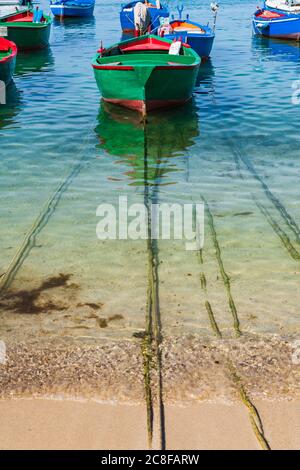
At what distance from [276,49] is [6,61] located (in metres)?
18.6

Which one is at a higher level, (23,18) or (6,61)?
(23,18)

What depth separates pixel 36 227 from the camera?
9438mm

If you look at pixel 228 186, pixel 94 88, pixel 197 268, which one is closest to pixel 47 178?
pixel 228 186

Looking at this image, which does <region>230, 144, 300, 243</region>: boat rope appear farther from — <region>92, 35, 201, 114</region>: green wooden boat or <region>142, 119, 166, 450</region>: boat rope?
<region>92, 35, 201, 114</region>: green wooden boat

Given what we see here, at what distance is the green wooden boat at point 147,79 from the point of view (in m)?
15.4

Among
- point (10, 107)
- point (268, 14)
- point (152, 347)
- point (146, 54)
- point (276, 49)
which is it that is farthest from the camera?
point (268, 14)

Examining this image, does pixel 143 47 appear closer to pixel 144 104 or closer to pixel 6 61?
pixel 6 61

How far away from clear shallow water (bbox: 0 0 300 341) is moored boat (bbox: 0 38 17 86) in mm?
875

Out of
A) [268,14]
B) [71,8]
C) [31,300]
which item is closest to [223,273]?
[31,300]

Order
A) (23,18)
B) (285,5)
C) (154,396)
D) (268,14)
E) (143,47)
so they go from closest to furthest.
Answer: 1. (154,396)
2. (143,47)
3. (23,18)
4. (268,14)
5. (285,5)

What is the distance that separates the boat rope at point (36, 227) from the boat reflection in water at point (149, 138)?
1382mm

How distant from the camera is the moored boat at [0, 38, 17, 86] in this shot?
18484 millimetres

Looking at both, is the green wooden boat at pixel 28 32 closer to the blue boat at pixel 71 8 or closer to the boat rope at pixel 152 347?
the blue boat at pixel 71 8

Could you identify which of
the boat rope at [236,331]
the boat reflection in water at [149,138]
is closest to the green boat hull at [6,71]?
the boat reflection in water at [149,138]
